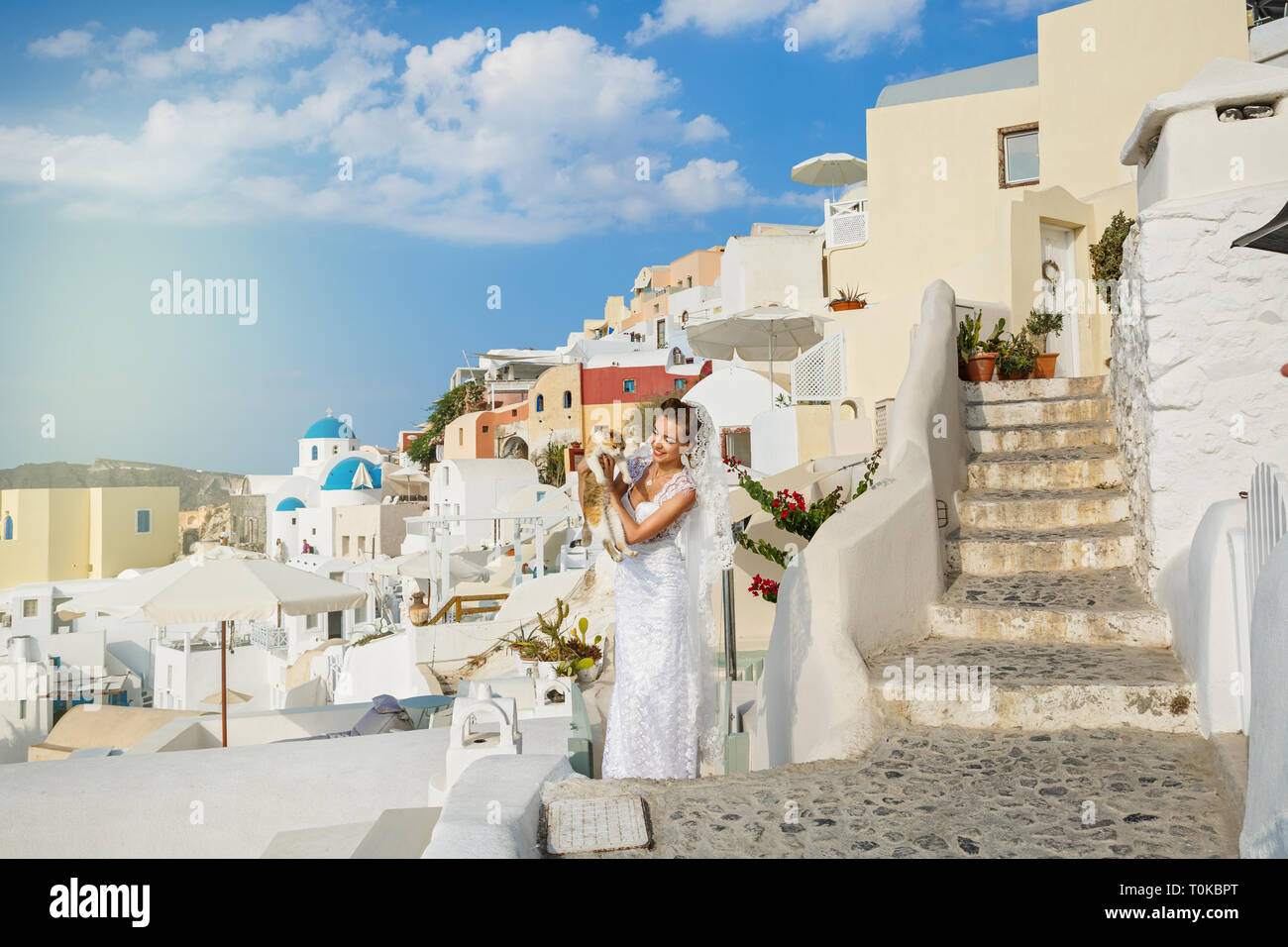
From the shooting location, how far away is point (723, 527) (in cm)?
459

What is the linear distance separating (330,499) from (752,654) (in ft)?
129

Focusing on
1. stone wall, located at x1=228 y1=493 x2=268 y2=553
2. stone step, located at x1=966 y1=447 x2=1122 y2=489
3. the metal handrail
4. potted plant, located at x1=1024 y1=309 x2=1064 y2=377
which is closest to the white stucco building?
stone wall, located at x1=228 y1=493 x2=268 y2=553

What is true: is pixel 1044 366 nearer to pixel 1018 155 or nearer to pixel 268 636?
pixel 1018 155

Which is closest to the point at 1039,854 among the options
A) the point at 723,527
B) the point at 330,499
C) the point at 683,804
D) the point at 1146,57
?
the point at 683,804

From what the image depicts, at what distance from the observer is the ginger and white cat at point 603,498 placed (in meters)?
4.23

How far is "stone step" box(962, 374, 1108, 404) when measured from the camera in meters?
7.50

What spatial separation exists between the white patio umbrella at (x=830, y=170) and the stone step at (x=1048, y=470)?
2018 cm

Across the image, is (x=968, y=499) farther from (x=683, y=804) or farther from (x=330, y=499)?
(x=330, y=499)

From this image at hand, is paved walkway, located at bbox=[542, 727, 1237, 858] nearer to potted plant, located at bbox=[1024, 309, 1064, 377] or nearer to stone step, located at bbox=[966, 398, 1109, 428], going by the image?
stone step, located at bbox=[966, 398, 1109, 428]

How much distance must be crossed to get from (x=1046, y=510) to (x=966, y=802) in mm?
3352

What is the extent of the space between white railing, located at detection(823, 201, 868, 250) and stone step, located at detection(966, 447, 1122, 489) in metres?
13.5

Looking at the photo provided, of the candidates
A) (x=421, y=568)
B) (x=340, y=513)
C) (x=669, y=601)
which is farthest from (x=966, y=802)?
(x=340, y=513)

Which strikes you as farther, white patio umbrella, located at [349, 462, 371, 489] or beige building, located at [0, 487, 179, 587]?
white patio umbrella, located at [349, 462, 371, 489]
